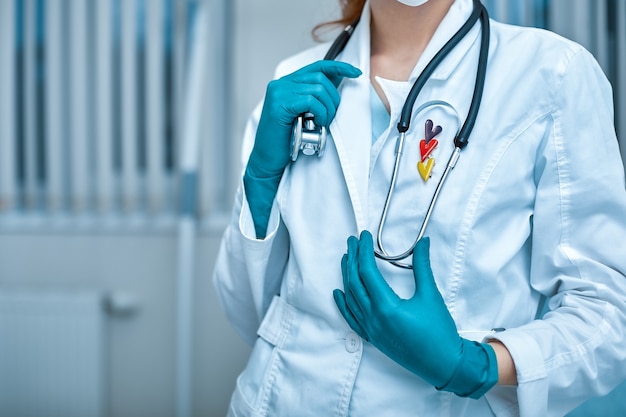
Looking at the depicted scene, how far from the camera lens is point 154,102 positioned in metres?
1.84

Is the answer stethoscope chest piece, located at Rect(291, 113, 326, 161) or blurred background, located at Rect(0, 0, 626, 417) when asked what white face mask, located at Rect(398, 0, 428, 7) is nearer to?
stethoscope chest piece, located at Rect(291, 113, 326, 161)

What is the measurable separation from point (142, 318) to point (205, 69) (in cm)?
78

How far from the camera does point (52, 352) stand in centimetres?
180

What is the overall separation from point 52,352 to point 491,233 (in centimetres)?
147

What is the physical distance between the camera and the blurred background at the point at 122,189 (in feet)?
5.89

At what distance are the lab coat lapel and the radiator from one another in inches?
46.3

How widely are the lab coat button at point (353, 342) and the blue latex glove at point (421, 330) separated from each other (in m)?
0.04

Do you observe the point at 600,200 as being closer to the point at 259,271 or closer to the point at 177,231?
the point at 259,271

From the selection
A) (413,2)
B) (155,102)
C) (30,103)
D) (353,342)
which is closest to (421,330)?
(353,342)

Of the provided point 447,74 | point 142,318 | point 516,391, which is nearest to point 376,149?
point 447,74

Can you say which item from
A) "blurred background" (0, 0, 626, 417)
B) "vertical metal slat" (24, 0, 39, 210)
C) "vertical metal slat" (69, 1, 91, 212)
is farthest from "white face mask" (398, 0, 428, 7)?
"vertical metal slat" (24, 0, 39, 210)

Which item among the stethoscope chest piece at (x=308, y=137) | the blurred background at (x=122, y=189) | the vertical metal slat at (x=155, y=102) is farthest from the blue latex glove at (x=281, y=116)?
the vertical metal slat at (x=155, y=102)

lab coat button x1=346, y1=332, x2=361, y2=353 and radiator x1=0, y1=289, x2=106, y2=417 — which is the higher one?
lab coat button x1=346, y1=332, x2=361, y2=353

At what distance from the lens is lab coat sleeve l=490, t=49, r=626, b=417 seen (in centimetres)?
77
